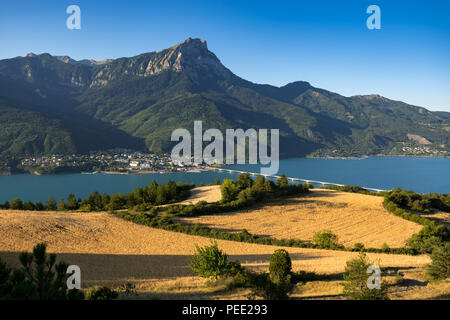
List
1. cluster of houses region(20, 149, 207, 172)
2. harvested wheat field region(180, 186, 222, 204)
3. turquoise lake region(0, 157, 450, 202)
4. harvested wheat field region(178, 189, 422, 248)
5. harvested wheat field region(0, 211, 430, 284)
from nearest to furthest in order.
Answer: harvested wheat field region(0, 211, 430, 284) → harvested wheat field region(178, 189, 422, 248) → harvested wheat field region(180, 186, 222, 204) → turquoise lake region(0, 157, 450, 202) → cluster of houses region(20, 149, 207, 172)

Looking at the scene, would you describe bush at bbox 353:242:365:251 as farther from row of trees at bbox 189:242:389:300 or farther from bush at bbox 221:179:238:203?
bush at bbox 221:179:238:203

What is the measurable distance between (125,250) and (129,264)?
155 inches

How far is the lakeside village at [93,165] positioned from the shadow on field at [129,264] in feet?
333

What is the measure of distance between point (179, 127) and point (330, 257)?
185629 millimetres

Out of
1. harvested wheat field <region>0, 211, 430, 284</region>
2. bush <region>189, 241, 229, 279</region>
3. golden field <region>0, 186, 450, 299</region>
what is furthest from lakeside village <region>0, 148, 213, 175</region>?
bush <region>189, 241, 229, 279</region>

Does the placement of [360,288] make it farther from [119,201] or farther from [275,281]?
[119,201]

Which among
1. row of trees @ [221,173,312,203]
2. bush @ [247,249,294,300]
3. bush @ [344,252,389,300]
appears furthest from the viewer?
row of trees @ [221,173,312,203]

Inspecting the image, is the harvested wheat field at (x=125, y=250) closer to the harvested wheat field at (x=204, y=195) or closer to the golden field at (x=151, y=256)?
the golden field at (x=151, y=256)

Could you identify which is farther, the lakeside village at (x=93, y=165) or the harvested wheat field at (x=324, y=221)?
the lakeside village at (x=93, y=165)

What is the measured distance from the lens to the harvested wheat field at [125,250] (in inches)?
623

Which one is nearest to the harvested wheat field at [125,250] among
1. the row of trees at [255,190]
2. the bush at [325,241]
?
the bush at [325,241]

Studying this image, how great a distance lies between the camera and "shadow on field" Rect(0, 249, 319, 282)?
1459 centimetres
